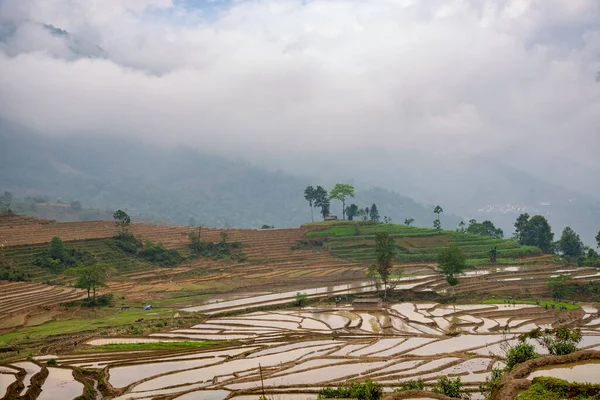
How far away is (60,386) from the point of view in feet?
70.8

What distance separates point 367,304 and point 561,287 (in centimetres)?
1876

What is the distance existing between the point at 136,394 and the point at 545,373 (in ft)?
51.7

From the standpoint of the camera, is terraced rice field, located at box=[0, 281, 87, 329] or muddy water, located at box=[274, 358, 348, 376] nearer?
muddy water, located at box=[274, 358, 348, 376]

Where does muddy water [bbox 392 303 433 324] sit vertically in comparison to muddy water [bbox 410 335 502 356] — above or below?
below

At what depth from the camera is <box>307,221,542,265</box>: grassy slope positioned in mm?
73062

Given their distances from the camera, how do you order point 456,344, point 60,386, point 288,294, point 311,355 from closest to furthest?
point 60,386 < point 311,355 < point 456,344 < point 288,294

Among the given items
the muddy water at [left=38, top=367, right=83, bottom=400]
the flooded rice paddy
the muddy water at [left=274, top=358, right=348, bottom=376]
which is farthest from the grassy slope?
the muddy water at [left=38, top=367, right=83, bottom=400]

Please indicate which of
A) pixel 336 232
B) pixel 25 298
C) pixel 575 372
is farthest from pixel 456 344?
pixel 336 232

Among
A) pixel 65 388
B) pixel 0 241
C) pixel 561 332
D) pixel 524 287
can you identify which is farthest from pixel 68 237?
pixel 561 332

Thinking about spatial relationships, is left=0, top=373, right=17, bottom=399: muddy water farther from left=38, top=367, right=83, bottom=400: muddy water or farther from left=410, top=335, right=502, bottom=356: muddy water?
left=410, top=335, right=502, bottom=356: muddy water

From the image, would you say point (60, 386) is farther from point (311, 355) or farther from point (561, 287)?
point (561, 287)

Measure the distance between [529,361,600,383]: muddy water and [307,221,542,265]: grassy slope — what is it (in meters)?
50.5

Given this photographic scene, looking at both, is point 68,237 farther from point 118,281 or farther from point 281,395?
point 281,395

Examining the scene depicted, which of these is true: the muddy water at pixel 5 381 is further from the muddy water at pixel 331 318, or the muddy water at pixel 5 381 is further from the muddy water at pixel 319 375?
the muddy water at pixel 331 318
